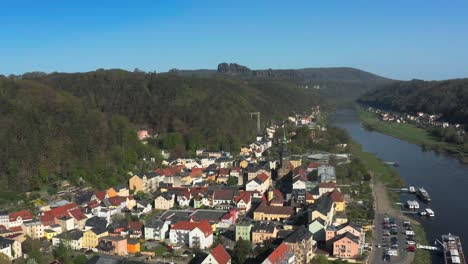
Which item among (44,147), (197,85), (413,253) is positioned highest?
(197,85)

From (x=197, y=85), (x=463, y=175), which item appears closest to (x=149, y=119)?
(x=197, y=85)

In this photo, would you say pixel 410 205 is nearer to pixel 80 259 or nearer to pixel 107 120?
pixel 80 259

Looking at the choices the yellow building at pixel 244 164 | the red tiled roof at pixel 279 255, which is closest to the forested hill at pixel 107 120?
the yellow building at pixel 244 164

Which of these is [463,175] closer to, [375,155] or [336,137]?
[375,155]

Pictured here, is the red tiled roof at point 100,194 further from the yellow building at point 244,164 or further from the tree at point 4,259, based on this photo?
the yellow building at point 244,164

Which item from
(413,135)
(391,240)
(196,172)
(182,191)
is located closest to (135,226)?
(182,191)

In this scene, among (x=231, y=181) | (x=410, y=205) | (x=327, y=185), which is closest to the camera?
(x=410, y=205)
